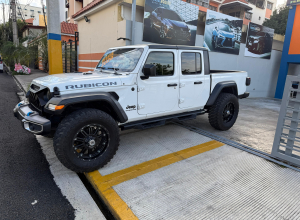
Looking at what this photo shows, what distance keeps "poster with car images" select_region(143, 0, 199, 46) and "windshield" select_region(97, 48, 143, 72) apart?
3873 mm

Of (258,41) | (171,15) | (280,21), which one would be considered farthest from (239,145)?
(280,21)

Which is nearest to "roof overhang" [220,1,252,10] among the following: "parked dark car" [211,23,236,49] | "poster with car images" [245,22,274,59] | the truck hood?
"poster with car images" [245,22,274,59]

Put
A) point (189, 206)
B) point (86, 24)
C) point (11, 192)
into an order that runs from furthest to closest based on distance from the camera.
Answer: point (86, 24) < point (11, 192) < point (189, 206)

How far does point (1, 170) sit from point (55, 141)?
1130 millimetres

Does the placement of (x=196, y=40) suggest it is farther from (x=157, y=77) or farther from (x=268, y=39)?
(x=157, y=77)

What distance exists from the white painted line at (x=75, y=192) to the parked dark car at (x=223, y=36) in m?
9.12

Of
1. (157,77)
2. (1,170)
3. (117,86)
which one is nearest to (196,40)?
(157,77)

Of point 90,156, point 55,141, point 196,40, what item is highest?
point 196,40

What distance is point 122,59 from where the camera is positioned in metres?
3.88

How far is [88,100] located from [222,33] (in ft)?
30.4

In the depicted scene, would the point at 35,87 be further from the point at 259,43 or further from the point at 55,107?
the point at 259,43

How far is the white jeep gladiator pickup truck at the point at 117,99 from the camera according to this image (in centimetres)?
284

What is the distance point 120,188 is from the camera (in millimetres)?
2744

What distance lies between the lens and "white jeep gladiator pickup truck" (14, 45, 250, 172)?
9.33 ft
